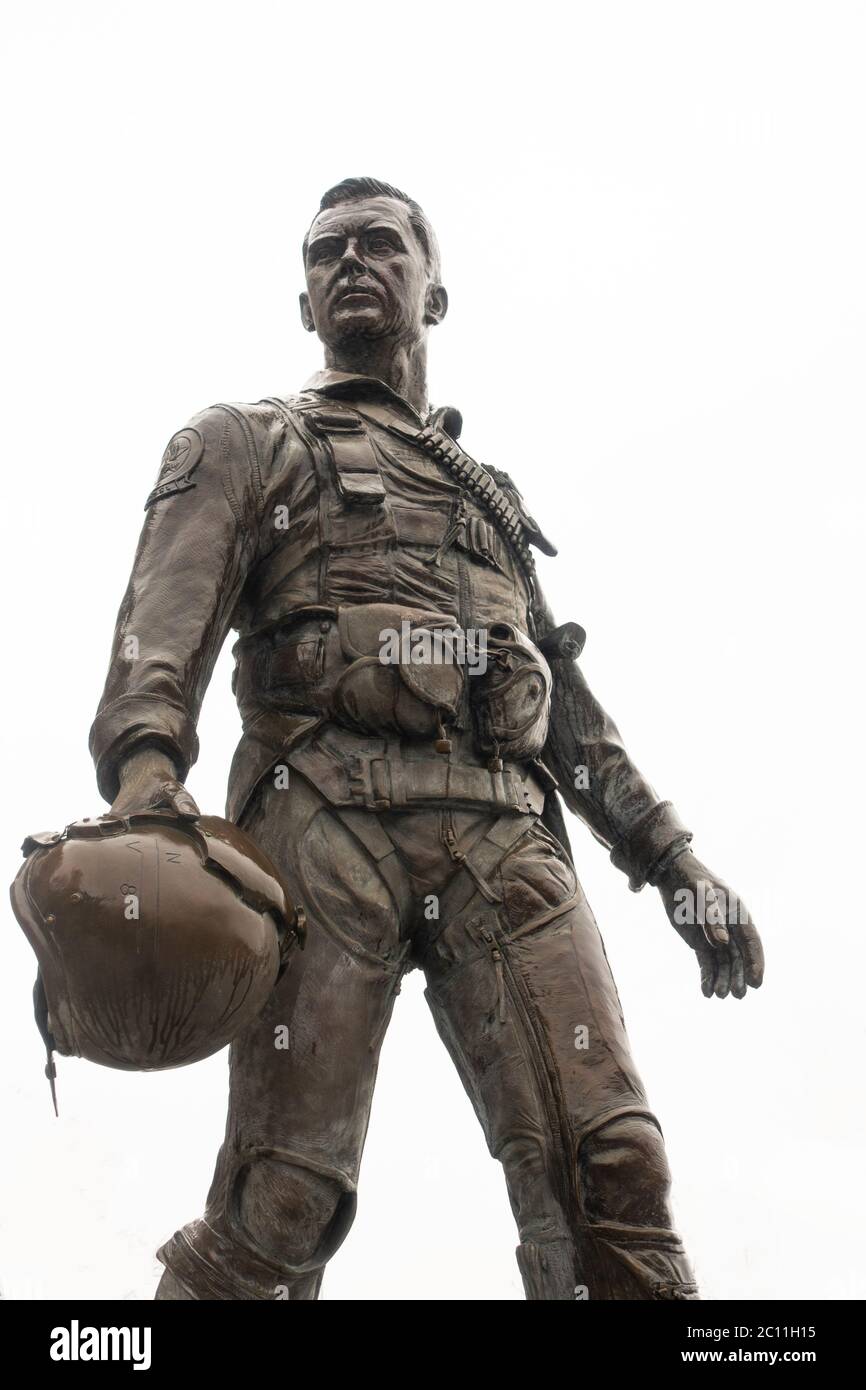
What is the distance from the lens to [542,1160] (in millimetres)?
4520

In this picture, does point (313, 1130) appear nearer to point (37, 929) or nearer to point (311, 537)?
point (37, 929)

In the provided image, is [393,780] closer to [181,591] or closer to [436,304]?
[181,591]

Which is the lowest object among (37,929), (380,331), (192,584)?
(37,929)

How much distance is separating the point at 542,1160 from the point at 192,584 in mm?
1841

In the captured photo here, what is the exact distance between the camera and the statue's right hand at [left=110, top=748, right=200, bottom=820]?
13.9 ft

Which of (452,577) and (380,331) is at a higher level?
(380,331)

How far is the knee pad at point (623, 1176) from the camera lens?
4.38m

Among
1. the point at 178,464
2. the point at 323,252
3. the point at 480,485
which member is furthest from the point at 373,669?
the point at 323,252

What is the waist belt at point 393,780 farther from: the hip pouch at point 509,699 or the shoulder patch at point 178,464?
the shoulder patch at point 178,464

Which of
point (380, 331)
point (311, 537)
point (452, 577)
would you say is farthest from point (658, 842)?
point (380, 331)

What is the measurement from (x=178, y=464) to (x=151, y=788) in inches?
47.7

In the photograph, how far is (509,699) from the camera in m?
5.07

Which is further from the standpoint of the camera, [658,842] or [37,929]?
[658,842]
